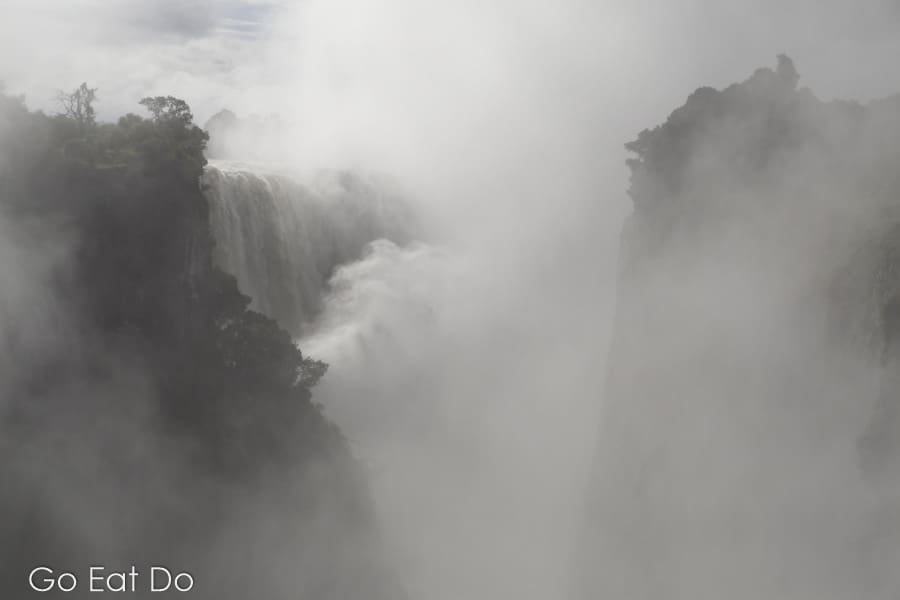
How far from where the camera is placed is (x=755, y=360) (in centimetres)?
2862

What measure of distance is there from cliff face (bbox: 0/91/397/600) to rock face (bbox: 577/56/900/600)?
12.8 m

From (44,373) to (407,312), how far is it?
42.2 meters

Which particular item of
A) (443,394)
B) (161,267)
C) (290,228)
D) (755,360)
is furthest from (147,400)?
(443,394)

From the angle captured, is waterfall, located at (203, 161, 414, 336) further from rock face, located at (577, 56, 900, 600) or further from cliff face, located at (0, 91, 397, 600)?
rock face, located at (577, 56, 900, 600)

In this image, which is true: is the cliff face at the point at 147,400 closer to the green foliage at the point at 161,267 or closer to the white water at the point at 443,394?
the green foliage at the point at 161,267

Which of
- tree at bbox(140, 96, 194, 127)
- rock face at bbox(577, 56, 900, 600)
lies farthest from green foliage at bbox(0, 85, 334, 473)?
rock face at bbox(577, 56, 900, 600)

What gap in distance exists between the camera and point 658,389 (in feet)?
119

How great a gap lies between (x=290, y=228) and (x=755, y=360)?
97.8 feet

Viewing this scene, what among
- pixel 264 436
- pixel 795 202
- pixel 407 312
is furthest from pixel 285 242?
pixel 795 202

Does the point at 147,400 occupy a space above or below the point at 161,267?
below

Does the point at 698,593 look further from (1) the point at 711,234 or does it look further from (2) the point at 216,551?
(2) the point at 216,551

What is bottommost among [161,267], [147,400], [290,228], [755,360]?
[147,400]

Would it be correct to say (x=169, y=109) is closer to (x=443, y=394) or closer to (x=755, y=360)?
(x=755, y=360)

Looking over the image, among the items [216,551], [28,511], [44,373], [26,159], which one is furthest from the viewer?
[216,551]
